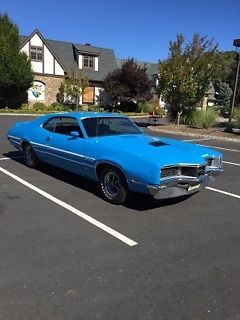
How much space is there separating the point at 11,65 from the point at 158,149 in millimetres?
28083

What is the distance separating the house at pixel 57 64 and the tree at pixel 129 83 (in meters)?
3.05

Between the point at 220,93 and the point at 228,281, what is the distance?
45458 millimetres

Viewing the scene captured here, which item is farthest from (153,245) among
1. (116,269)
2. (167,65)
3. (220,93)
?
(220,93)

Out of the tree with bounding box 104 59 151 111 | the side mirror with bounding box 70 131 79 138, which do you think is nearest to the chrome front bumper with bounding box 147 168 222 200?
the side mirror with bounding box 70 131 79 138

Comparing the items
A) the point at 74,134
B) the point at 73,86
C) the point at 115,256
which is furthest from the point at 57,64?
the point at 115,256

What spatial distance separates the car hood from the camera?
6039 millimetres

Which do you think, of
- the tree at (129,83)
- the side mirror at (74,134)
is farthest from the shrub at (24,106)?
the side mirror at (74,134)

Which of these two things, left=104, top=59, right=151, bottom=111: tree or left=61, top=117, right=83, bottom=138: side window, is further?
left=104, top=59, right=151, bottom=111: tree

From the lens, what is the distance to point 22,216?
5781mm

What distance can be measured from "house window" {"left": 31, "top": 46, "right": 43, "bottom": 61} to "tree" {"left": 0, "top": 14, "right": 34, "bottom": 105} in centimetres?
359

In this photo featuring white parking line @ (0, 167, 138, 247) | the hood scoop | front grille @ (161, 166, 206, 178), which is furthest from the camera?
the hood scoop

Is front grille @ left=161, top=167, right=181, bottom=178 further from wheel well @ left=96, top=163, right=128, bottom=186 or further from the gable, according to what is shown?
the gable

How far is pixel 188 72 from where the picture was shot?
2144cm

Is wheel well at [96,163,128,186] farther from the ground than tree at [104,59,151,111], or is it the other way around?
tree at [104,59,151,111]
